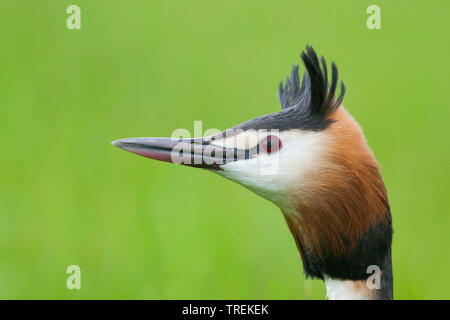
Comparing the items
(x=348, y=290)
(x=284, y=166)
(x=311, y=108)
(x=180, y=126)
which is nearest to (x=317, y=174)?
(x=284, y=166)

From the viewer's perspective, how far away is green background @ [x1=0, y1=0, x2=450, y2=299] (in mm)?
6008

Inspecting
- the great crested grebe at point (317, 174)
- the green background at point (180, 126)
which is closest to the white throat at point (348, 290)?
the great crested grebe at point (317, 174)

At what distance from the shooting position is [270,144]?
126 inches

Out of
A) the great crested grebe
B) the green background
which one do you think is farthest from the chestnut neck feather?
the green background

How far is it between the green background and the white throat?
111cm

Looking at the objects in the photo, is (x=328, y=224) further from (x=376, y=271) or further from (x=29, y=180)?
(x=29, y=180)

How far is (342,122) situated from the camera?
332 centimetres

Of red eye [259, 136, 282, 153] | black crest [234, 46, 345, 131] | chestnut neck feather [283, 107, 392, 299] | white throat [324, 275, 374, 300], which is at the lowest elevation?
white throat [324, 275, 374, 300]

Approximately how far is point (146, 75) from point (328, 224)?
18.6 feet

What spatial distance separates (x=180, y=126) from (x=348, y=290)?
466 centimetres

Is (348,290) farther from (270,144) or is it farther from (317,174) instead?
(270,144)

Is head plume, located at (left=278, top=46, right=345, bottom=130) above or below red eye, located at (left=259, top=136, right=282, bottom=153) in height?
above

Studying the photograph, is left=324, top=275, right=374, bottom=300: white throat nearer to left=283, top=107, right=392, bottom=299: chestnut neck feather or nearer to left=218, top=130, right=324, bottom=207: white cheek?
left=283, top=107, right=392, bottom=299: chestnut neck feather
